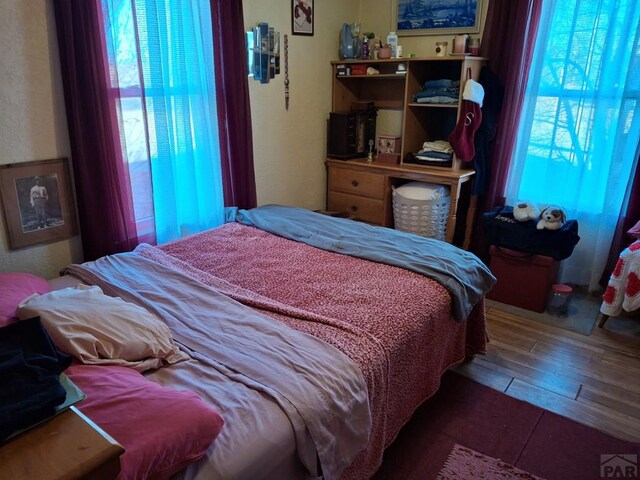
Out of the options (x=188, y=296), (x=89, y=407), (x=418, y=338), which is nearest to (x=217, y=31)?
(x=188, y=296)

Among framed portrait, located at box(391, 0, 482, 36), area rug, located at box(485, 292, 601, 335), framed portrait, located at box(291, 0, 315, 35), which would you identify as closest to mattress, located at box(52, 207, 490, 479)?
area rug, located at box(485, 292, 601, 335)

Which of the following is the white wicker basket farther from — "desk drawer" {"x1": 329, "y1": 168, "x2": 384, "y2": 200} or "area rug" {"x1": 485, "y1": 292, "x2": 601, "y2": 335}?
"area rug" {"x1": 485, "y1": 292, "x2": 601, "y2": 335}

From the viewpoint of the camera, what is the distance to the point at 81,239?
91.9 inches

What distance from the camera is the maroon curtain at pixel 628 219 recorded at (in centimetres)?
281

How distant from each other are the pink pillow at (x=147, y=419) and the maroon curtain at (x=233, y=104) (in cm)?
188

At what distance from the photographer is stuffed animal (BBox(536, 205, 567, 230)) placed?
2.81 meters

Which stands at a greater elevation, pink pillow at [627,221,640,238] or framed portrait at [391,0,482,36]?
framed portrait at [391,0,482,36]

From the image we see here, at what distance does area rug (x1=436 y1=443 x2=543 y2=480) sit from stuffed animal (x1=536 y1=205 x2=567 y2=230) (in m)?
1.54

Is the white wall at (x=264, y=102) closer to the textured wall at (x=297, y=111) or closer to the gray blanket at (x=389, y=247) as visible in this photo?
the textured wall at (x=297, y=111)

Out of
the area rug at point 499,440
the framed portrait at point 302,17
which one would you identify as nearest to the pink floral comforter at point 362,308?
the area rug at point 499,440

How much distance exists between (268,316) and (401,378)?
0.53 m

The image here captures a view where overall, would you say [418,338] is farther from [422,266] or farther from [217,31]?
[217,31]

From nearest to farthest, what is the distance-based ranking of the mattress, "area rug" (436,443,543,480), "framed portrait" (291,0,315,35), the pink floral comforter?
the mattress
the pink floral comforter
"area rug" (436,443,543,480)
"framed portrait" (291,0,315,35)

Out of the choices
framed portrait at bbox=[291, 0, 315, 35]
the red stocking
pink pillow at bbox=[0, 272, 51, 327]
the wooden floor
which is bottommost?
the wooden floor
